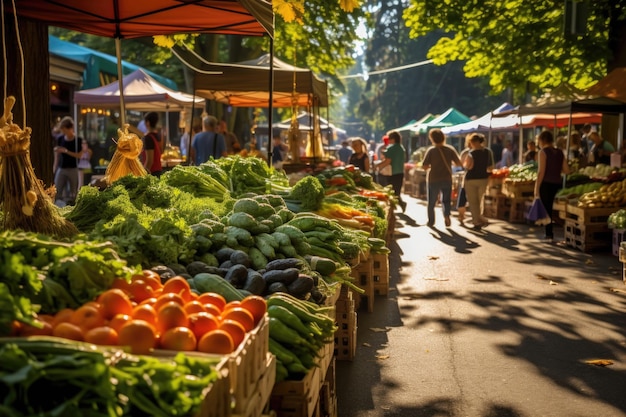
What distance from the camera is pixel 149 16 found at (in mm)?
8445

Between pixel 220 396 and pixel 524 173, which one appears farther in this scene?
pixel 524 173

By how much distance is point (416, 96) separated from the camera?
2795 inches

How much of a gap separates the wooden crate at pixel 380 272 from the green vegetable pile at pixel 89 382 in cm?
652

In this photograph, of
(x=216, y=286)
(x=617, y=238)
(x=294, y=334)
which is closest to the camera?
(x=294, y=334)

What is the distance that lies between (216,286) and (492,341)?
11.9ft

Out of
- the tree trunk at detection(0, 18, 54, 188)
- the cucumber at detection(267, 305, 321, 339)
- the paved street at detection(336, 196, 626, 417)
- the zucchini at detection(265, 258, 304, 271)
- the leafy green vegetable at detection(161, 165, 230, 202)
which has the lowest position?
the paved street at detection(336, 196, 626, 417)

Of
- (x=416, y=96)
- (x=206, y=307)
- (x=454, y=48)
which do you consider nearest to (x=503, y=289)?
(x=206, y=307)

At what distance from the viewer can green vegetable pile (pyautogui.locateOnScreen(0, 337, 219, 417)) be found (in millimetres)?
2330

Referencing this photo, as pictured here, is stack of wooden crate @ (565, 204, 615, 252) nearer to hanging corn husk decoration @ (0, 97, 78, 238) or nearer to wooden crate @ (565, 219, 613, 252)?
wooden crate @ (565, 219, 613, 252)

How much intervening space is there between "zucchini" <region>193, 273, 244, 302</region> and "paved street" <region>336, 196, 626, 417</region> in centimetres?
146

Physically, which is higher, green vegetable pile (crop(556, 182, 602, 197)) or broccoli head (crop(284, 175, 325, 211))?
broccoli head (crop(284, 175, 325, 211))

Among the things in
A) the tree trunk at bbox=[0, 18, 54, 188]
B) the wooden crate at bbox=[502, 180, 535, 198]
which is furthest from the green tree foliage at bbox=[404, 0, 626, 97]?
the tree trunk at bbox=[0, 18, 54, 188]

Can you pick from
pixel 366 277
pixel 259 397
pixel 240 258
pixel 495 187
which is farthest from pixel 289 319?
pixel 495 187

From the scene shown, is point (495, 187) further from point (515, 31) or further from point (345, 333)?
point (345, 333)
